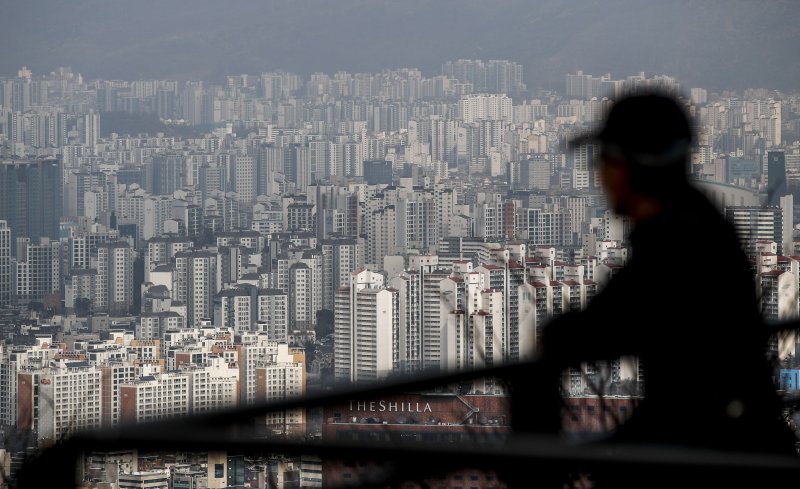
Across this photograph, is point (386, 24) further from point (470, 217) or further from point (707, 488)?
Result: point (707, 488)

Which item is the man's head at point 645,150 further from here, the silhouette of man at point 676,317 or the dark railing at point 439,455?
the dark railing at point 439,455

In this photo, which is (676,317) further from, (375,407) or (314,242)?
(314,242)

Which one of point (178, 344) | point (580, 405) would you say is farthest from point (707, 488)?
point (178, 344)

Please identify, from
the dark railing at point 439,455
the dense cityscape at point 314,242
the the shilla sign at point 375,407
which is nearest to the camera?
the dark railing at point 439,455

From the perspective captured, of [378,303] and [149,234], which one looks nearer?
[378,303]

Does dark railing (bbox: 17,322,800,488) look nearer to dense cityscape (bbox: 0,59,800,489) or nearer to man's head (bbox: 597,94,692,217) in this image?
dense cityscape (bbox: 0,59,800,489)

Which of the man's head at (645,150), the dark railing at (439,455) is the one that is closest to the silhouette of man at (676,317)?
the man's head at (645,150)

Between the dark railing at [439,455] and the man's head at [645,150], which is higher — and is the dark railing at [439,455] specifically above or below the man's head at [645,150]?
below

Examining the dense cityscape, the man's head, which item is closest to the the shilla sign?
the dense cityscape

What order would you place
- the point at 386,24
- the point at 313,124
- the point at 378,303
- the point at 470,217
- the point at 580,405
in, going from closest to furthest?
the point at 580,405 → the point at 378,303 → the point at 470,217 → the point at 313,124 → the point at 386,24
